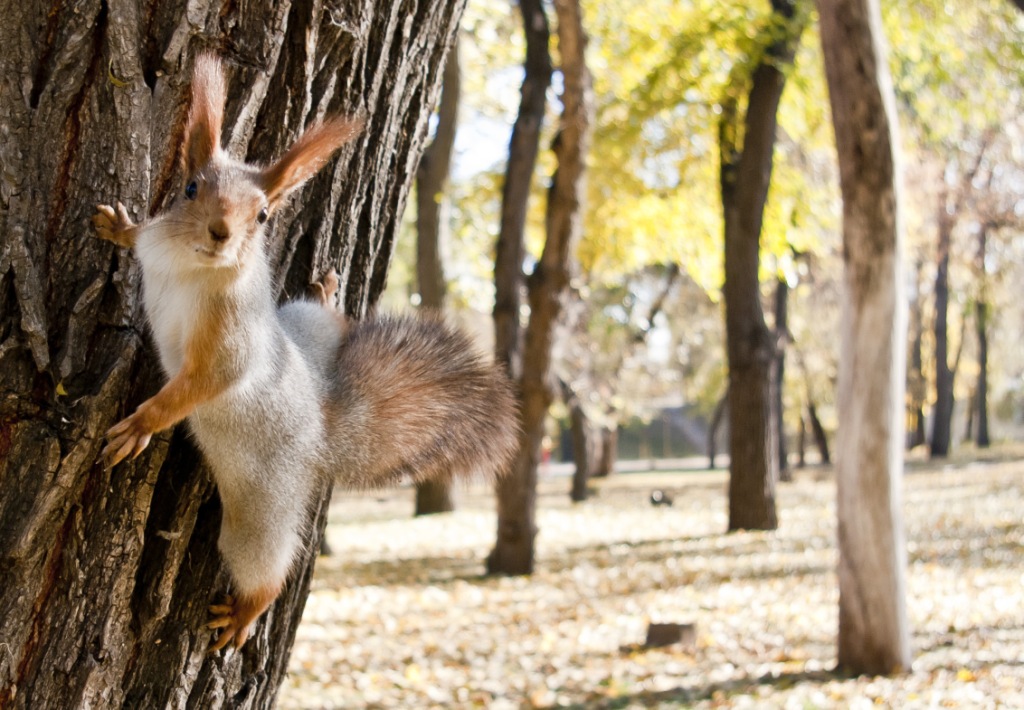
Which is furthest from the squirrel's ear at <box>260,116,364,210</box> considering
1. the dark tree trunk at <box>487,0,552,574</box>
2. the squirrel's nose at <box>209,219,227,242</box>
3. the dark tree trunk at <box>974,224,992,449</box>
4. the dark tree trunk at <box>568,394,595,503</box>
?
the dark tree trunk at <box>974,224,992,449</box>

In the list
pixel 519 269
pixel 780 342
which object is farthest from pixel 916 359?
pixel 519 269

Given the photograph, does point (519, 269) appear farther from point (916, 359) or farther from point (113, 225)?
point (916, 359)

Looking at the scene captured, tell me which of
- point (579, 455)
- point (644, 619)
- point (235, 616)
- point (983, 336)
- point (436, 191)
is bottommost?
point (644, 619)

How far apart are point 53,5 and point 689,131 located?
1022cm

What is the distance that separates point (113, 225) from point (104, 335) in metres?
0.17

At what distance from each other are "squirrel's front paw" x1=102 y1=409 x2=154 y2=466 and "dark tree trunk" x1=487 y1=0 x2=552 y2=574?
6322mm

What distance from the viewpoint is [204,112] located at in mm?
1570

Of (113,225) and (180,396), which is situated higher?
(113,225)

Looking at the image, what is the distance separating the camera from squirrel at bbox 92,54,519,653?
158 centimetres

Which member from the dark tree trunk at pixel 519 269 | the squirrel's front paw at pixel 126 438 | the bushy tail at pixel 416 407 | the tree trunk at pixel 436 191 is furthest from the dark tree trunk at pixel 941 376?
the squirrel's front paw at pixel 126 438

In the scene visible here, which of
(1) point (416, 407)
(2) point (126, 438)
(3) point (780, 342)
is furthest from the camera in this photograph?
(3) point (780, 342)

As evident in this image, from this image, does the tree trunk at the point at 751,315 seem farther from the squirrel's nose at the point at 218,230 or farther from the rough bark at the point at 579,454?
the squirrel's nose at the point at 218,230

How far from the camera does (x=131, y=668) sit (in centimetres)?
160

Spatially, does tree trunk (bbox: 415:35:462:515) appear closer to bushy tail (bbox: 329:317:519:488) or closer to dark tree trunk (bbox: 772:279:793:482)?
dark tree trunk (bbox: 772:279:793:482)
